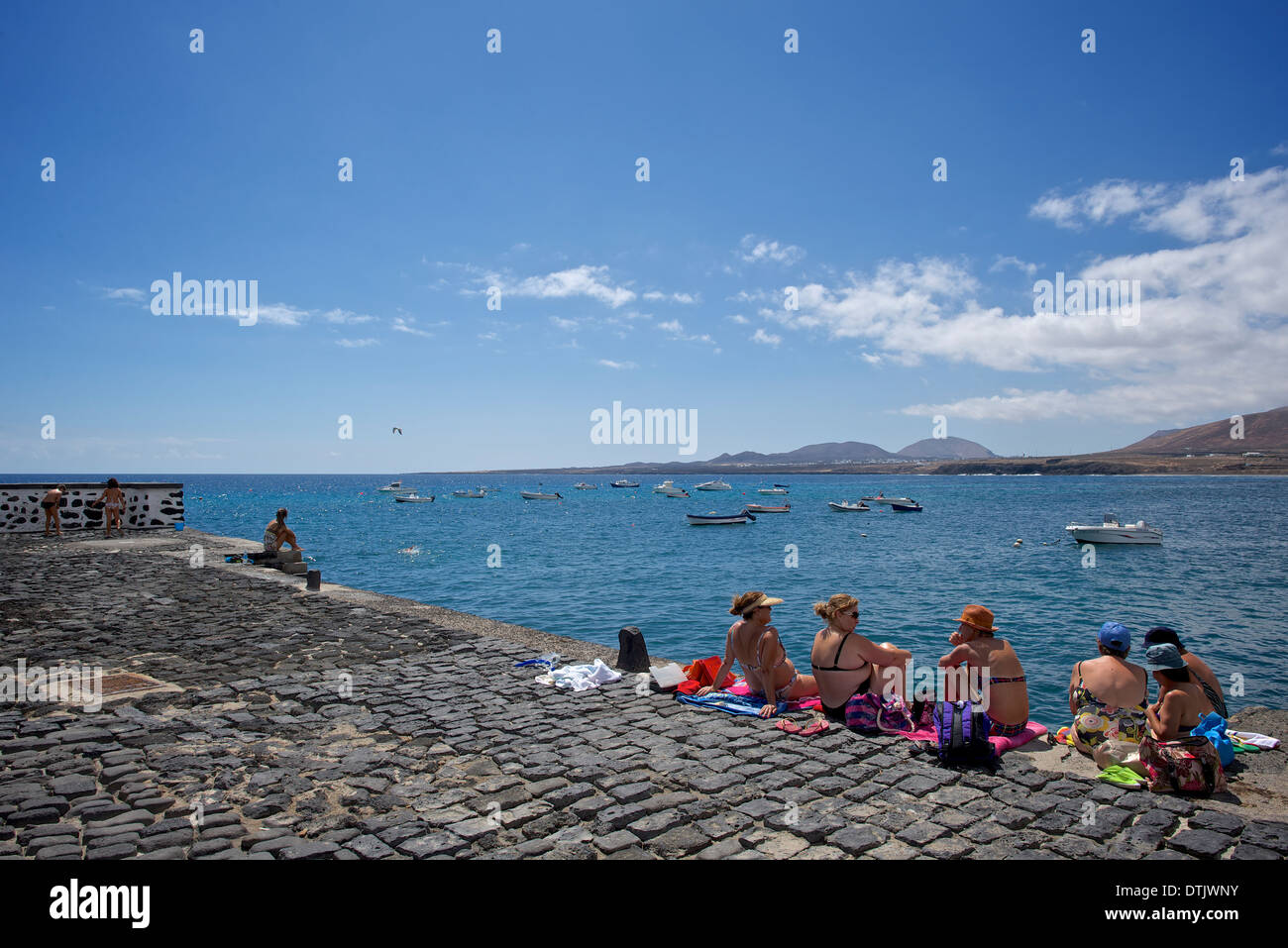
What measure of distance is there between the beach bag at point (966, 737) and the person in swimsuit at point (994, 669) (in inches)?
33.0

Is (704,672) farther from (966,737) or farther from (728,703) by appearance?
(966,737)

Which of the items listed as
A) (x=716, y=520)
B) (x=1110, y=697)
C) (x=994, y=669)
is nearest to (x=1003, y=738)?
(x=994, y=669)

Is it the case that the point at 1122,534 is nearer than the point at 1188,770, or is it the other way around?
the point at 1188,770

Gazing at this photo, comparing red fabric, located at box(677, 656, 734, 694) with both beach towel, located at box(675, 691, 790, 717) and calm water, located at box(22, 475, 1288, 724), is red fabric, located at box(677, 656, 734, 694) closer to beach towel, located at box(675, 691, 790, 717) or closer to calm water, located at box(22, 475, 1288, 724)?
beach towel, located at box(675, 691, 790, 717)

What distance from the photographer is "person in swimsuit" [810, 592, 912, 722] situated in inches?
306

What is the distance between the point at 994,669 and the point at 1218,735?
1827mm

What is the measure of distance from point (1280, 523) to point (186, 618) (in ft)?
261

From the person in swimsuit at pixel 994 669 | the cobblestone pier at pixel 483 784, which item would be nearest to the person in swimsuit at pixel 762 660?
the cobblestone pier at pixel 483 784

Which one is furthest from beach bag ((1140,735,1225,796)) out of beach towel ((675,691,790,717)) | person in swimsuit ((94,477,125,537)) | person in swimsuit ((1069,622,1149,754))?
person in swimsuit ((94,477,125,537))

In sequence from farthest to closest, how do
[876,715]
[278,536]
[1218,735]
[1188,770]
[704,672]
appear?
[278,536], [704,672], [876,715], [1218,735], [1188,770]

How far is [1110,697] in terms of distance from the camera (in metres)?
7.01

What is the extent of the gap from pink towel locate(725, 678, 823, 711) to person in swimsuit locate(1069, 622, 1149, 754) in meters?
2.54
